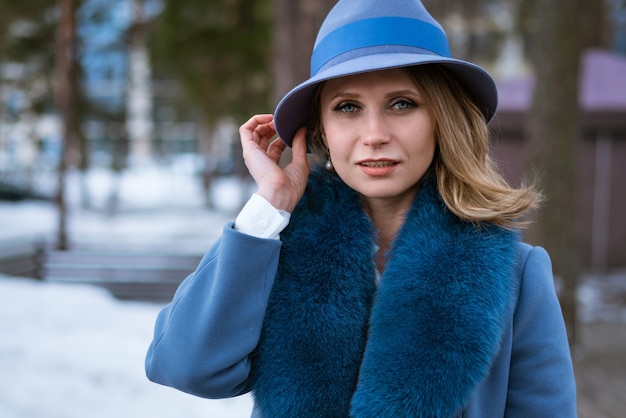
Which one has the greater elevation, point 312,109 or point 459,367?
point 312,109

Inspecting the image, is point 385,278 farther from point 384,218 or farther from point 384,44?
point 384,44

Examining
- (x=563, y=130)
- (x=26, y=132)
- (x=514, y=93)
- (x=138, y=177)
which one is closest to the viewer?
(x=563, y=130)

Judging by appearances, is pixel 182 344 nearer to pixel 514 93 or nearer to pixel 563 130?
pixel 563 130

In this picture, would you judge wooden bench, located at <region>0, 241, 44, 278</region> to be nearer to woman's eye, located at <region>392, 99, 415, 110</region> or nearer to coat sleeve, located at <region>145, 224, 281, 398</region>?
coat sleeve, located at <region>145, 224, 281, 398</region>

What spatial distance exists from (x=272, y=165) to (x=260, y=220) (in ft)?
0.72

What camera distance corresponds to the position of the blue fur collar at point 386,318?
1.52m

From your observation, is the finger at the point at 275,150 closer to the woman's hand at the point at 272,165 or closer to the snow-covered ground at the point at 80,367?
the woman's hand at the point at 272,165

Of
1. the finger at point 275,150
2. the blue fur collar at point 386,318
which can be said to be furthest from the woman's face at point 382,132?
the finger at point 275,150

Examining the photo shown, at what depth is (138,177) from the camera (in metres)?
41.7

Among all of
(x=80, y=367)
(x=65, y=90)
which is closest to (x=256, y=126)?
(x=80, y=367)

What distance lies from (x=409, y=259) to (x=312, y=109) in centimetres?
54

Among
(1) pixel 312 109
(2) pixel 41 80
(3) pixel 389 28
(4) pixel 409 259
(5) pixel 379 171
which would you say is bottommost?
(4) pixel 409 259

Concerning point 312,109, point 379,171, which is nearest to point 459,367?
point 379,171

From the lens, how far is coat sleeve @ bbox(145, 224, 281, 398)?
1.56 meters
